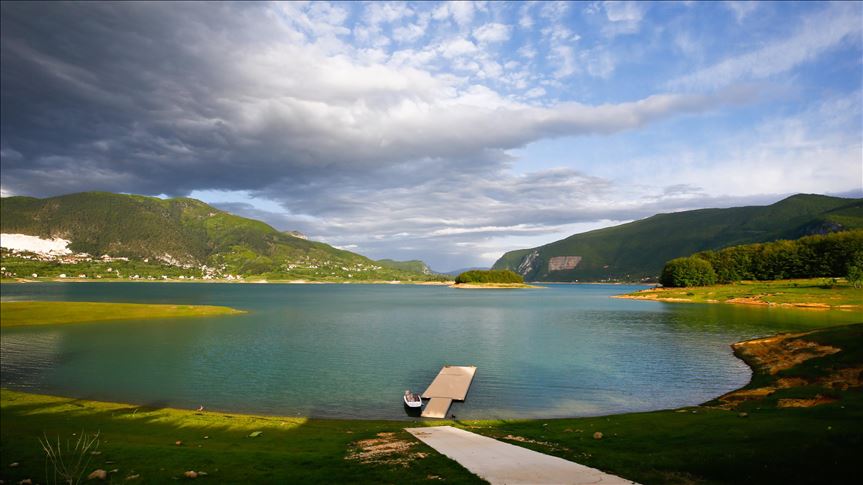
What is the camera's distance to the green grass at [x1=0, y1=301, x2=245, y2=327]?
333 ft

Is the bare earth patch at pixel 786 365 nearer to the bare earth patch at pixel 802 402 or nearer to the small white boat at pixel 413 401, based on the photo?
the bare earth patch at pixel 802 402

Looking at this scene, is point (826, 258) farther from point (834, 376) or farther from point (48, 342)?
point (48, 342)

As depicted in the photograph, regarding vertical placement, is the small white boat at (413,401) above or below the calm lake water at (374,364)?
above

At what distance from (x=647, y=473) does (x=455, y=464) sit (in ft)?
27.9

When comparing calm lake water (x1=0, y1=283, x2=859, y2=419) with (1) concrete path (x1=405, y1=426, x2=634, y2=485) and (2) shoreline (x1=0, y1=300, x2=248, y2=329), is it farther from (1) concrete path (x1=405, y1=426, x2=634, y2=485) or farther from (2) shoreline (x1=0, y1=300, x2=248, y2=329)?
(1) concrete path (x1=405, y1=426, x2=634, y2=485)

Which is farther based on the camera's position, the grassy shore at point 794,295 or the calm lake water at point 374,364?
the grassy shore at point 794,295

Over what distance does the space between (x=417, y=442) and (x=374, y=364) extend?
1510 inches

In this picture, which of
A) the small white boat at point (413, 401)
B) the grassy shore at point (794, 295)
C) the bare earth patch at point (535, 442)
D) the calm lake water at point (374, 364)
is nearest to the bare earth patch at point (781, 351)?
the calm lake water at point (374, 364)

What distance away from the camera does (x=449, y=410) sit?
143 ft

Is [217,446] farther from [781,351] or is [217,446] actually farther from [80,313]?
[80,313]

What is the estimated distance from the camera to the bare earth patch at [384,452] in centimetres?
2164

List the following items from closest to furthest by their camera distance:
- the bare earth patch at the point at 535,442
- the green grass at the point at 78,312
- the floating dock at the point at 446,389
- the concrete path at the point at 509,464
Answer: the concrete path at the point at 509,464
the bare earth patch at the point at 535,442
the floating dock at the point at 446,389
the green grass at the point at 78,312

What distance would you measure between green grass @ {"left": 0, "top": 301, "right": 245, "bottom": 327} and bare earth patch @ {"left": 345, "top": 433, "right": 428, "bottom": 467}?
373 ft

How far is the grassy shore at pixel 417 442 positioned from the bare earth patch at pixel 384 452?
0.07 metres
